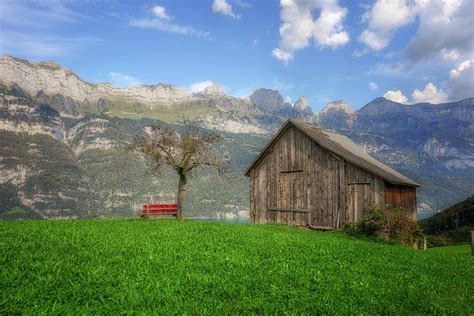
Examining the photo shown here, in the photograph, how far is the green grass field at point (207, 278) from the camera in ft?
27.6

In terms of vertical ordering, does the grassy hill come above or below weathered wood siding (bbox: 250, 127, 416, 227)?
below

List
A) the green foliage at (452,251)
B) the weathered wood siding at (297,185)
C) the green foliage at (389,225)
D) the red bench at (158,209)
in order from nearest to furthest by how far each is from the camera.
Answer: the green foliage at (452,251)
the green foliage at (389,225)
the red bench at (158,209)
the weathered wood siding at (297,185)

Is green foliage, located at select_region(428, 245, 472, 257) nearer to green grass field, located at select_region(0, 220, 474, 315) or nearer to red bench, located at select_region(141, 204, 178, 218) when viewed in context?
green grass field, located at select_region(0, 220, 474, 315)

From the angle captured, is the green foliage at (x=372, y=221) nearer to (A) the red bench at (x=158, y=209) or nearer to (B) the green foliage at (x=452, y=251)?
(B) the green foliage at (x=452, y=251)

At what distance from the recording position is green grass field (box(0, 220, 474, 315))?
8398mm

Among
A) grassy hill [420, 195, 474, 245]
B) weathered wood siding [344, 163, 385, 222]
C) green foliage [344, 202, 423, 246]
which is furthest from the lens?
grassy hill [420, 195, 474, 245]

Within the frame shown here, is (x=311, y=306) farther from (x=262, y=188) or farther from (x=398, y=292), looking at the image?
(x=262, y=188)

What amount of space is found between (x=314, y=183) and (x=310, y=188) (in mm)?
621

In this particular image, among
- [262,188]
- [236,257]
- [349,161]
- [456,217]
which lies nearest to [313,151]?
[349,161]

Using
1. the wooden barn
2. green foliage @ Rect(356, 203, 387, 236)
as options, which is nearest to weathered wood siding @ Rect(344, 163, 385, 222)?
the wooden barn

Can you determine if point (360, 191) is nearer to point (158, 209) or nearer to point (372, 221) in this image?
point (372, 221)

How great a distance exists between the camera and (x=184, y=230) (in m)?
19.9

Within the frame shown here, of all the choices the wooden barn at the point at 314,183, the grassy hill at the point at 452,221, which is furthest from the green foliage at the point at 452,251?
the grassy hill at the point at 452,221

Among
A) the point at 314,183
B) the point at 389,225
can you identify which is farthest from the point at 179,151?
the point at 389,225
